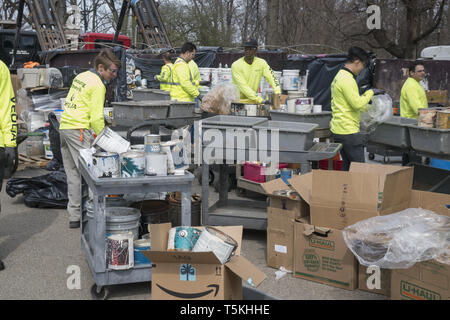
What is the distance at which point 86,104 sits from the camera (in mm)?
5516

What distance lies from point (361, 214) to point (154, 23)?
17363mm

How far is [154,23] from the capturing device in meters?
20.4

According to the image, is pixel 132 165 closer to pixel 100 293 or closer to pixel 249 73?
pixel 100 293

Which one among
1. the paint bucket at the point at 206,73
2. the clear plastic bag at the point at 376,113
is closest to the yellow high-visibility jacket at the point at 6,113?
the clear plastic bag at the point at 376,113

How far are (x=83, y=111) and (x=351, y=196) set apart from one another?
285 cm

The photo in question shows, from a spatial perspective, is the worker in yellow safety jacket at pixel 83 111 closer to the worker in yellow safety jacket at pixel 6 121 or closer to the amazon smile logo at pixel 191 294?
the worker in yellow safety jacket at pixel 6 121

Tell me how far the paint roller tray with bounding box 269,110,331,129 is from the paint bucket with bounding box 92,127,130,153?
299 centimetres

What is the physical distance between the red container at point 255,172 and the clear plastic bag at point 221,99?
1123mm

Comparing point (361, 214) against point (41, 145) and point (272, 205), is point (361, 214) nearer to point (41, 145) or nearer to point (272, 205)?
point (272, 205)

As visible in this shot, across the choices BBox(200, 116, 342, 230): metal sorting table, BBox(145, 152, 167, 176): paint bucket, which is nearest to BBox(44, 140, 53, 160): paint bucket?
BBox(200, 116, 342, 230): metal sorting table

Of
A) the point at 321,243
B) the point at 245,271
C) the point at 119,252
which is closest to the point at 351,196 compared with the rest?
the point at 321,243

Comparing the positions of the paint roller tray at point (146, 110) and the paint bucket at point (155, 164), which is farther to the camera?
the paint roller tray at point (146, 110)

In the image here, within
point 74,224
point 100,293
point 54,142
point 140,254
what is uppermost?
point 54,142

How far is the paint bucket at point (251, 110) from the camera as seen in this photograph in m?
6.77
